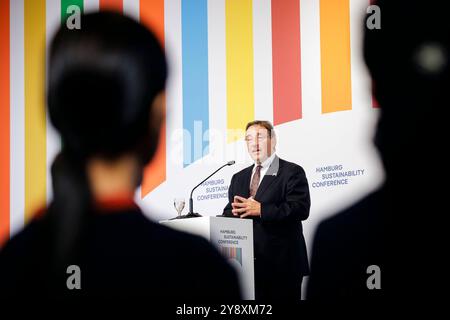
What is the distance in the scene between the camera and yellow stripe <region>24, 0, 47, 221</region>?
19.6ft

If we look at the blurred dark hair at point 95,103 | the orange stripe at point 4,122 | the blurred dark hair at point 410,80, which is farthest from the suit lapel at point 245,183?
the orange stripe at point 4,122

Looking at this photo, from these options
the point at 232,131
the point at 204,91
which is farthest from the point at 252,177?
the point at 204,91

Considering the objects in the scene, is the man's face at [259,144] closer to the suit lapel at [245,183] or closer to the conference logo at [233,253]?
the suit lapel at [245,183]

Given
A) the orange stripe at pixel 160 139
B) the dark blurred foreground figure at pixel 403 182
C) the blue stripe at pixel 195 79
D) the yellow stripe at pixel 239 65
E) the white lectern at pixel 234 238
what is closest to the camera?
the dark blurred foreground figure at pixel 403 182

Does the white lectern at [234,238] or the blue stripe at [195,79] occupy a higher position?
the blue stripe at [195,79]

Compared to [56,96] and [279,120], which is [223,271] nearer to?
[279,120]

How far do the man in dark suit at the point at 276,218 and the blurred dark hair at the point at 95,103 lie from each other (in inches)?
32.5

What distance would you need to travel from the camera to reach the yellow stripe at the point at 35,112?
5.96 meters

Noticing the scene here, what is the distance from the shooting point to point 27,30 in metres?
6.18

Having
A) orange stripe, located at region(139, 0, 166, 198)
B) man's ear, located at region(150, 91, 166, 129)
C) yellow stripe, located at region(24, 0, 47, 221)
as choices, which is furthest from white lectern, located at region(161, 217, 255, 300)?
yellow stripe, located at region(24, 0, 47, 221)

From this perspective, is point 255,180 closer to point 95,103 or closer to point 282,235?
point 282,235

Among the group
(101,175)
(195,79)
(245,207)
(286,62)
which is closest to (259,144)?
(245,207)
